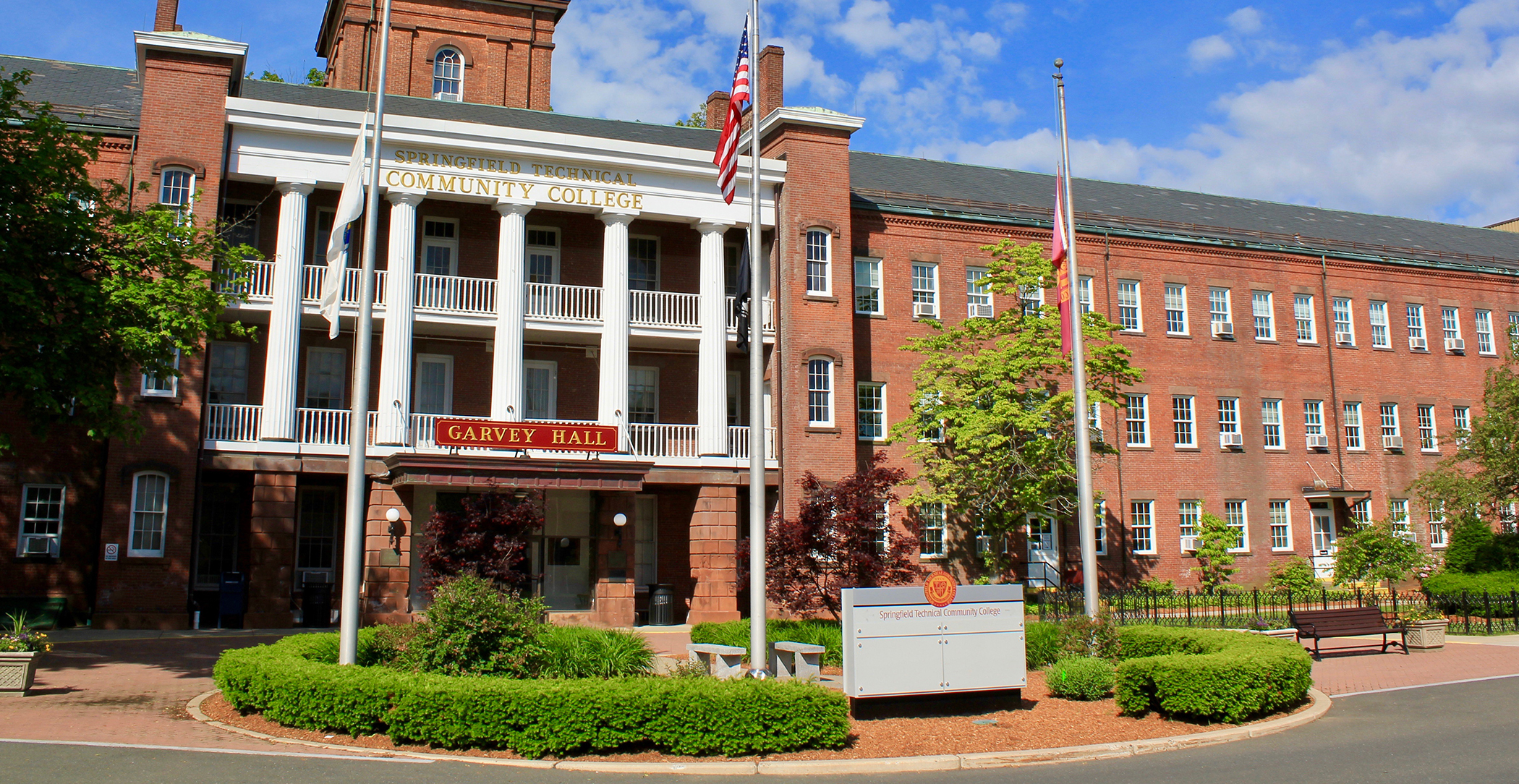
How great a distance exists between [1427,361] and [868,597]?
33730 mm

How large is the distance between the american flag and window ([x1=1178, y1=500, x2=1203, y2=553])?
23348 mm

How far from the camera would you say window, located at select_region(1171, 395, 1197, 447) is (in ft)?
112

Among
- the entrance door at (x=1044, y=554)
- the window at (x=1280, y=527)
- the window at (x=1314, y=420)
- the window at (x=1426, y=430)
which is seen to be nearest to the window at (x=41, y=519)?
the entrance door at (x=1044, y=554)

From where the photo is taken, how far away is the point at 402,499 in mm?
24734

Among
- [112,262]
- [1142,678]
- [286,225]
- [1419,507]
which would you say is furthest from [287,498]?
[1419,507]

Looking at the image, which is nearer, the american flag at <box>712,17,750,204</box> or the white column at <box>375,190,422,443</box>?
the american flag at <box>712,17,750,204</box>

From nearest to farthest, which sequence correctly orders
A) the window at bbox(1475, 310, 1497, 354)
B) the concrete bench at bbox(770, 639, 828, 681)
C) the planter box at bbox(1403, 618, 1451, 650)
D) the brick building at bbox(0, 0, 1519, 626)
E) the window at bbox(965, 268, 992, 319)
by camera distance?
the concrete bench at bbox(770, 639, 828, 681) < the planter box at bbox(1403, 618, 1451, 650) < the brick building at bbox(0, 0, 1519, 626) < the window at bbox(965, 268, 992, 319) < the window at bbox(1475, 310, 1497, 354)

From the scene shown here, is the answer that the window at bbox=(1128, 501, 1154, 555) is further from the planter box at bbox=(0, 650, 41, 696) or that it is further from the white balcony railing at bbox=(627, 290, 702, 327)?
the planter box at bbox=(0, 650, 41, 696)

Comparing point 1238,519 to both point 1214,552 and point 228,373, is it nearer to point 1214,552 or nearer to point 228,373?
point 1214,552

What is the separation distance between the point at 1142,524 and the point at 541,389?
18.0 metres

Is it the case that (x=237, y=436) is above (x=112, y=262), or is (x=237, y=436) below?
below

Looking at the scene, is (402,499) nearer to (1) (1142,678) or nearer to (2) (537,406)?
(2) (537,406)

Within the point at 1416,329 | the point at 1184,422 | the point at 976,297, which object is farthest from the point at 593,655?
the point at 1416,329

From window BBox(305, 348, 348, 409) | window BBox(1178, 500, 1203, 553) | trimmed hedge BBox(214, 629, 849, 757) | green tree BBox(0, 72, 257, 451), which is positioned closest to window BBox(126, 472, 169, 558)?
window BBox(305, 348, 348, 409)
